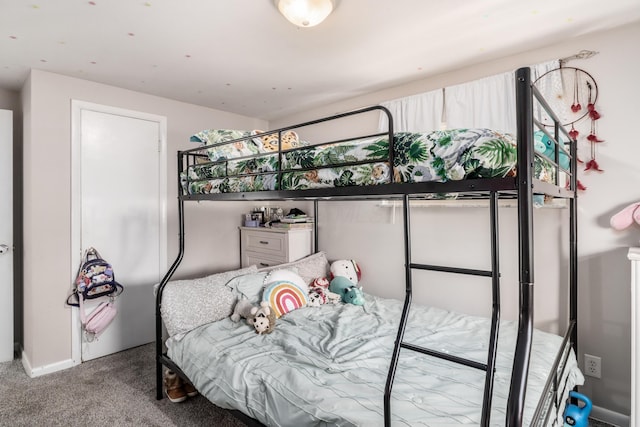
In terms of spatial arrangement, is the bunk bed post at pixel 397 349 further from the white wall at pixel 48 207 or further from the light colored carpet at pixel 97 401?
the white wall at pixel 48 207

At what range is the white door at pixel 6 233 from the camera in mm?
2707

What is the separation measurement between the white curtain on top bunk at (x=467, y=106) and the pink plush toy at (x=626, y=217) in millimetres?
799

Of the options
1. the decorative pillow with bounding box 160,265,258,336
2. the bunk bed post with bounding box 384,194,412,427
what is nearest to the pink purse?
the decorative pillow with bounding box 160,265,258,336

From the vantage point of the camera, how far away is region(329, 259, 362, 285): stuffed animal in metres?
2.99

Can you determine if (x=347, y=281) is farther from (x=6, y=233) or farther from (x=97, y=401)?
(x=6, y=233)

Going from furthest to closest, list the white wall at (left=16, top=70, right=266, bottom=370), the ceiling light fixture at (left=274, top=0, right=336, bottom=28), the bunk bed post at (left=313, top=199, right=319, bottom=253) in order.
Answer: the bunk bed post at (left=313, top=199, right=319, bottom=253)
the white wall at (left=16, top=70, right=266, bottom=370)
the ceiling light fixture at (left=274, top=0, right=336, bottom=28)

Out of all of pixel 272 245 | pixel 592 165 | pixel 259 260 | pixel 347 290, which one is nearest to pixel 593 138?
pixel 592 165

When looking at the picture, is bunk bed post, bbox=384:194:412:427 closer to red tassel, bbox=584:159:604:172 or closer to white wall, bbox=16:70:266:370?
red tassel, bbox=584:159:604:172

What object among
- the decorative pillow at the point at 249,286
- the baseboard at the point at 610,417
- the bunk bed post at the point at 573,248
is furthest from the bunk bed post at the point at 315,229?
the baseboard at the point at 610,417

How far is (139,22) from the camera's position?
6.11ft

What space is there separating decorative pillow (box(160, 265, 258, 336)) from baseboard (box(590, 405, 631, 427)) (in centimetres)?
234

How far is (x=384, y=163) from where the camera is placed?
133cm

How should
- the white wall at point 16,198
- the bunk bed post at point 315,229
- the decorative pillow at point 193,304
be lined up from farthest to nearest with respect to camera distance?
the bunk bed post at point 315,229
the white wall at point 16,198
the decorative pillow at point 193,304

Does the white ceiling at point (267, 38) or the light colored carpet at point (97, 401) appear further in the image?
the light colored carpet at point (97, 401)
